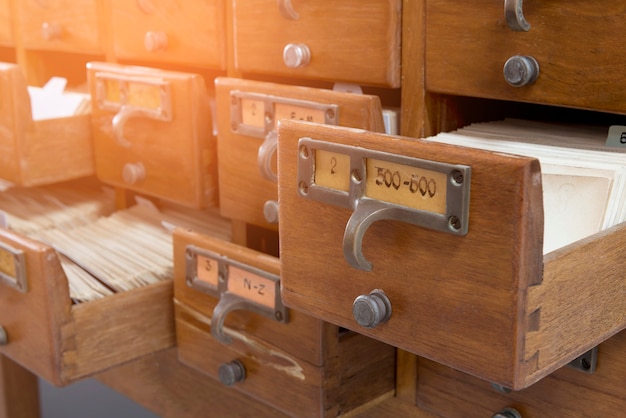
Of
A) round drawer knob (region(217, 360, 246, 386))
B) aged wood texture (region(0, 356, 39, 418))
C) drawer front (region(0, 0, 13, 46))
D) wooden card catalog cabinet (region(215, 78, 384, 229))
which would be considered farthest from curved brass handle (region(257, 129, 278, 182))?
aged wood texture (region(0, 356, 39, 418))

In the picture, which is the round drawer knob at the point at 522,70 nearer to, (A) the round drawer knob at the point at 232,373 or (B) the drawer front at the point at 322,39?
(B) the drawer front at the point at 322,39

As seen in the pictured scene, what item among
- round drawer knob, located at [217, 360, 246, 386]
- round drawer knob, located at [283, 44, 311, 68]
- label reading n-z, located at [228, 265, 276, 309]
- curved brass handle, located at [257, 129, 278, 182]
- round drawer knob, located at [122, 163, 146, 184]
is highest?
round drawer knob, located at [283, 44, 311, 68]

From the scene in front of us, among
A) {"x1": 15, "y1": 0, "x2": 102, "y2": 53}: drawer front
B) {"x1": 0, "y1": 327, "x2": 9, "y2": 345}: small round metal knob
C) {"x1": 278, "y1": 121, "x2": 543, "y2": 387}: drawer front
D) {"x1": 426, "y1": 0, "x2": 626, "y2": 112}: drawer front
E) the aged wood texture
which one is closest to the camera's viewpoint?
{"x1": 278, "y1": 121, "x2": 543, "y2": 387}: drawer front

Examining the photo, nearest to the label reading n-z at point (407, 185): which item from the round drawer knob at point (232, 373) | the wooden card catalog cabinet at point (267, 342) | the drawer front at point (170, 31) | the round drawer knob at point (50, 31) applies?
the wooden card catalog cabinet at point (267, 342)

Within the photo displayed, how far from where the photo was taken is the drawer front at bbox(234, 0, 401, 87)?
95 centimetres

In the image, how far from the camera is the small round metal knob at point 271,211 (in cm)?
108

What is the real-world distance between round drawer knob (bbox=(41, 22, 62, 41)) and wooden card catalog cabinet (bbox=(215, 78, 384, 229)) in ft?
1.69

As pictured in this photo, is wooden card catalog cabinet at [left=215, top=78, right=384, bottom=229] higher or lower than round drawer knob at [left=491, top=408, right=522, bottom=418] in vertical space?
higher

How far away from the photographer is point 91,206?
1.53 meters

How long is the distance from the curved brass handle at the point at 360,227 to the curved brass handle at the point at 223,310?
345 millimetres

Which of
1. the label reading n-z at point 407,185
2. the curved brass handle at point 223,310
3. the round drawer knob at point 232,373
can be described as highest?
the label reading n-z at point 407,185

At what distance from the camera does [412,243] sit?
0.69 meters

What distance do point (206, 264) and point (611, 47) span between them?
1.81ft

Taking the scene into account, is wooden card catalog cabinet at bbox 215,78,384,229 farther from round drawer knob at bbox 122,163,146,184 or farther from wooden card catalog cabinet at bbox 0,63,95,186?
wooden card catalog cabinet at bbox 0,63,95,186
